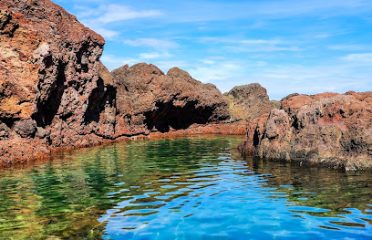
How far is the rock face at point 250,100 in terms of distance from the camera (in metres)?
56.1

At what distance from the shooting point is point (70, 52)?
31344 millimetres

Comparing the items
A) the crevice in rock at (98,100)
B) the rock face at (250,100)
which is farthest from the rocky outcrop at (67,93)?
the rock face at (250,100)

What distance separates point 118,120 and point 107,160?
1802cm

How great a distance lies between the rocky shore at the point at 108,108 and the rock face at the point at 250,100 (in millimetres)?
4754

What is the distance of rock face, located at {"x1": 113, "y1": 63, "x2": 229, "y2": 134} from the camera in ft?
139

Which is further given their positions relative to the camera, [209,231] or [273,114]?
[273,114]

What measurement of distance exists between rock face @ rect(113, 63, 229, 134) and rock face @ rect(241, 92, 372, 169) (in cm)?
2201

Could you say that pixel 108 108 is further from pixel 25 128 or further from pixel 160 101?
pixel 25 128

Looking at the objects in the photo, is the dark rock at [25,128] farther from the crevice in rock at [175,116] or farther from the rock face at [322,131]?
the crevice in rock at [175,116]

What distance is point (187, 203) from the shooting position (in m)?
11.4

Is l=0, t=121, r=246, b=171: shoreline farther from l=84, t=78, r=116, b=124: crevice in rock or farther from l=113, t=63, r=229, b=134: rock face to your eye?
l=84, t=78, r=116, b=124: crevice in rock

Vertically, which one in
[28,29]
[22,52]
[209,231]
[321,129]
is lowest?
[209,231]

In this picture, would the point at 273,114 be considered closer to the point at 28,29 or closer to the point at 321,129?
the point at 321,129

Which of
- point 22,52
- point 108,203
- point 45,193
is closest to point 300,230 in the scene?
point 108,203
